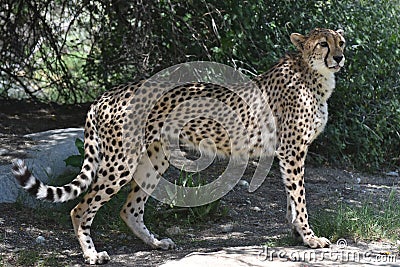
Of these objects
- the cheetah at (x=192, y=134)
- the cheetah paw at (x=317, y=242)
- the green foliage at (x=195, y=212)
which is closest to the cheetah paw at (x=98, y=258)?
the cheetah at (x=192, y=134)

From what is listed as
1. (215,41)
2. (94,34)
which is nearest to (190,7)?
(215,41)

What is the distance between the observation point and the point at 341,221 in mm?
4133

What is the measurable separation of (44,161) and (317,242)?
79.0 inches

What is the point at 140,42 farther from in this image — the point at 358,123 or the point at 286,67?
the point at 358,123

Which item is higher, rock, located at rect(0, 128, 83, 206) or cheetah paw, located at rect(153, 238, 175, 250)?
rock, located at rect(0, 128, 83, 206)

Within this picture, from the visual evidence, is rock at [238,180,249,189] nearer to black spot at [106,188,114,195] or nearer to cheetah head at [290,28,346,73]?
cheetah head at [290,28,346,73]

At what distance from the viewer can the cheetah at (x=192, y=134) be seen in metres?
4.01

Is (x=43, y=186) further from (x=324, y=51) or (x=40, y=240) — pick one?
(x=324, y=51)

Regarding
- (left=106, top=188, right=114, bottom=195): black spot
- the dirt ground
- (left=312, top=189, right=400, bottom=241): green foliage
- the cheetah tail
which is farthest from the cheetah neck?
the cheetah tail

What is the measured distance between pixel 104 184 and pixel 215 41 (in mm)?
2113

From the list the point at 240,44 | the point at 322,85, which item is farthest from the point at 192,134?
the point at 240,44

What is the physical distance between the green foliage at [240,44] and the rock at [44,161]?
74cm

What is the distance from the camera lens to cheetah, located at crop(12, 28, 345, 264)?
4.01 metres

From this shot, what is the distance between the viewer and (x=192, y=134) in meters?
4.23
